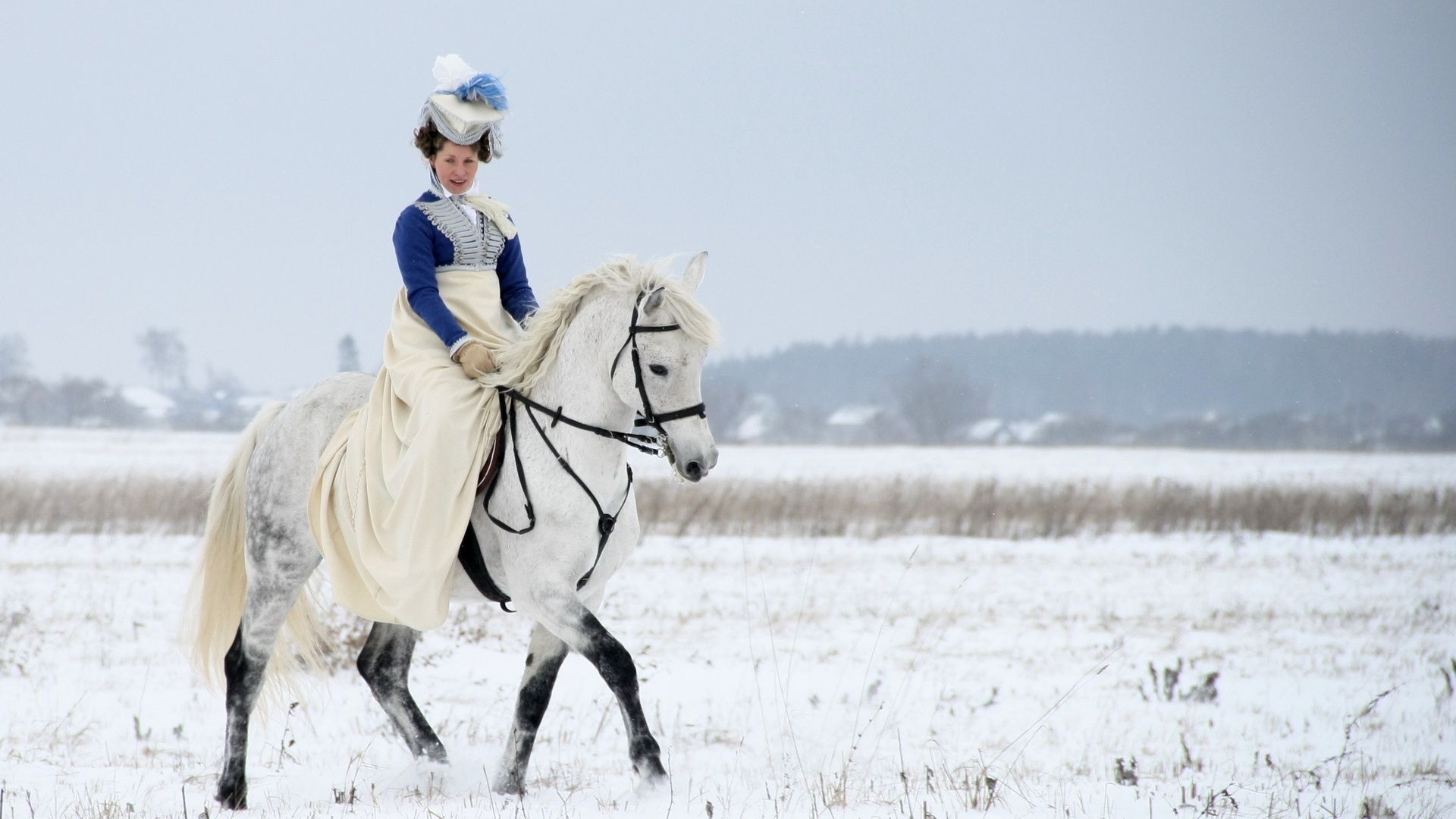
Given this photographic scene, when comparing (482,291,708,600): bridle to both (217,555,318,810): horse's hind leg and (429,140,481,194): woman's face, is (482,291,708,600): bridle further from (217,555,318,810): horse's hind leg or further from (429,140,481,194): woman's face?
(217,555,318,810): horse's hind leg

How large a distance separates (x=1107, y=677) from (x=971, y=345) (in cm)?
11224

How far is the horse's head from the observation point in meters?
3.58

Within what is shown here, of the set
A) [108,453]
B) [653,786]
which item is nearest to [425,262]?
[653,786]

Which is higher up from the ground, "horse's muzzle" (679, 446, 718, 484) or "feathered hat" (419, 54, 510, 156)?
"feathered hat" (419, 54, 510, 156)

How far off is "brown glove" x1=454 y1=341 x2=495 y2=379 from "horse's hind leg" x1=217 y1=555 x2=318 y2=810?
1178 mm

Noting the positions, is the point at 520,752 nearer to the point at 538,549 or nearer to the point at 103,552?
the point at 538,549

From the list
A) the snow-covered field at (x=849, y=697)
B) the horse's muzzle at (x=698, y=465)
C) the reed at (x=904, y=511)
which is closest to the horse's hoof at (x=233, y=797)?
the snow-covered field at (x=849, y=697)

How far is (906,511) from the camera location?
16625mm

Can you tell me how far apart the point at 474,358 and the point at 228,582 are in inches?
71.5

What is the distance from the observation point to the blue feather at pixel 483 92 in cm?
429

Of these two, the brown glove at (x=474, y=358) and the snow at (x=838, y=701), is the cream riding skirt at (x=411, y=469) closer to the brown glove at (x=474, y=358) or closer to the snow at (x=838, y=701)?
the brown glove at (x=474, y=358)

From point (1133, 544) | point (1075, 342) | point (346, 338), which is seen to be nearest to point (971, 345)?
point (1075, 342)

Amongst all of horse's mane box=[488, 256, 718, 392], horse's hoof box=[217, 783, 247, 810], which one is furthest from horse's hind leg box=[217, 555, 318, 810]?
horse's mane box=[488, 256, 718, 392]

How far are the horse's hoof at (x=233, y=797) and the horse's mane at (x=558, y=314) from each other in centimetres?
191
